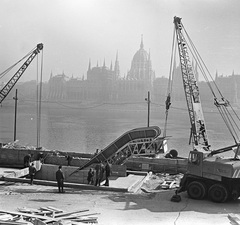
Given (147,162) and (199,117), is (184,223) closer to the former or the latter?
(147,162)

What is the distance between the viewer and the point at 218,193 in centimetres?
1305

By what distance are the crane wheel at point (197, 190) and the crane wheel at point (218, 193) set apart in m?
0.27

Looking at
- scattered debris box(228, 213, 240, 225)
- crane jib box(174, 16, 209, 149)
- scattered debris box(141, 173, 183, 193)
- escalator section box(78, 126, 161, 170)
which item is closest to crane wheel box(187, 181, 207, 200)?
scattered debris box(141, 173, 183, 193)

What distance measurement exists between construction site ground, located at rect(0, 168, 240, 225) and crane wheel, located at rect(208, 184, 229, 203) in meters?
0.24

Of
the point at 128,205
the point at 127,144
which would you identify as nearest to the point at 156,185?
the point at 128,205

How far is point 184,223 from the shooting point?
10.2m

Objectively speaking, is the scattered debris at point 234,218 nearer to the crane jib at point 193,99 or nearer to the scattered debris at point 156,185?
the scattered debris at point 156,185

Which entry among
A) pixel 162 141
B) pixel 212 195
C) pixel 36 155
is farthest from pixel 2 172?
pixel 212 195

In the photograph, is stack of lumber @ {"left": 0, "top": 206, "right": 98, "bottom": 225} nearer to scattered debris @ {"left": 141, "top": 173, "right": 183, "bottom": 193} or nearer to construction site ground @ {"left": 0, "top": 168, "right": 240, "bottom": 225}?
construction site ground @ {"left": 0, "top": 168, "right": 240, "bottom": 225}

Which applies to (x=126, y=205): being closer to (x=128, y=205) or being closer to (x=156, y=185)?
(x=128, y=205)

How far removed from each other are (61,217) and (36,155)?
17011mm

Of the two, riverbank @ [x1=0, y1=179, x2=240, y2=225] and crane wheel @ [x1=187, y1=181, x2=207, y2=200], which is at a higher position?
crane wheel @ [x1=187, y1=181, x2=207, y2=200]

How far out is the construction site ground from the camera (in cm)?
1060

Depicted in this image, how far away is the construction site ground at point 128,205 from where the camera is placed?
34.8ft
